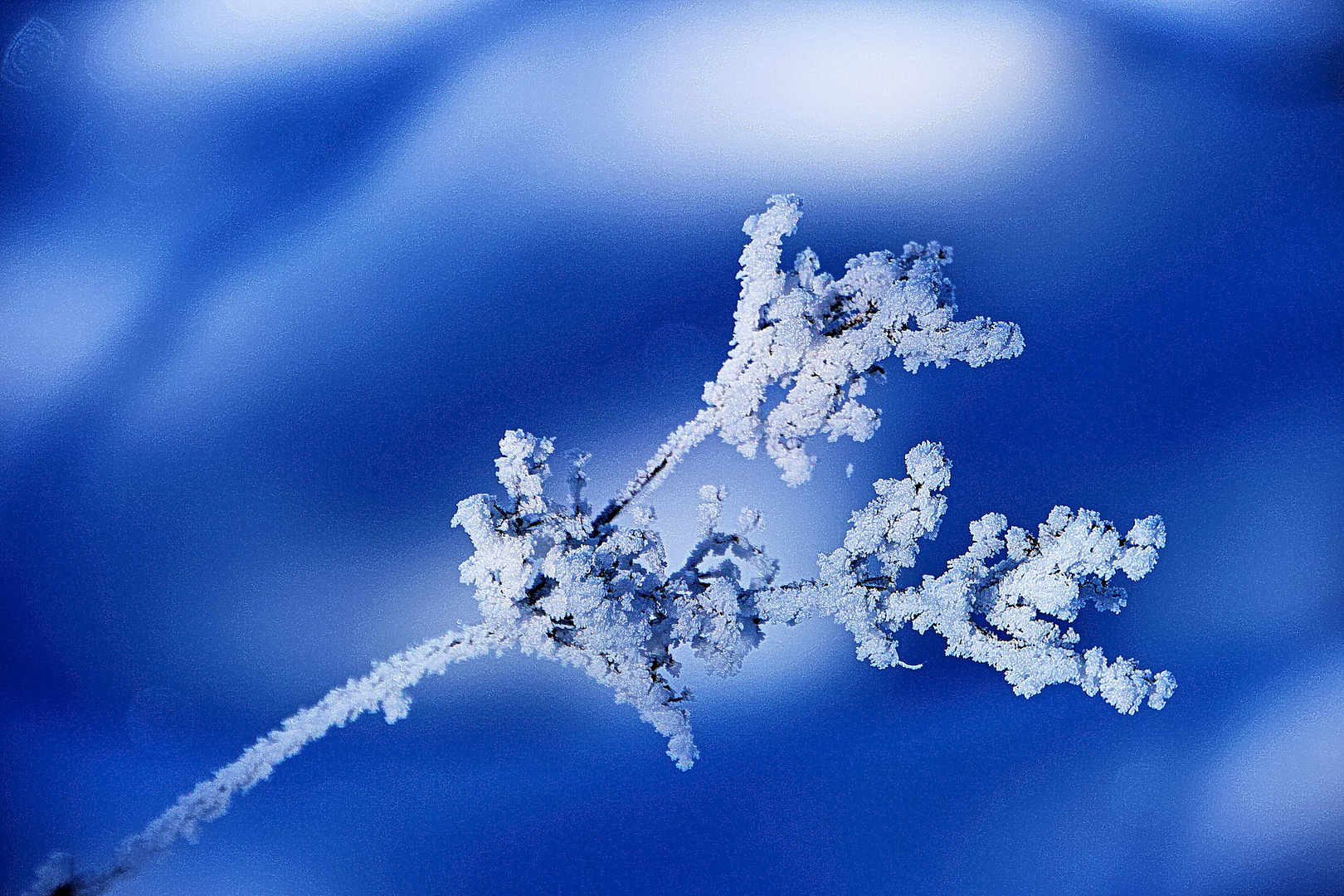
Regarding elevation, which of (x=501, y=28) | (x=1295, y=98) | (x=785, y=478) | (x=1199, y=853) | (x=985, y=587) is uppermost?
(x=501, y=28)

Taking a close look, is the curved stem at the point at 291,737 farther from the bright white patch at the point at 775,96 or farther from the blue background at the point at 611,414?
the bright white patch at the point at 775,96

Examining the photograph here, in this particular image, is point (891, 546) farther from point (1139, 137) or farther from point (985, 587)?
point (1139, 137)

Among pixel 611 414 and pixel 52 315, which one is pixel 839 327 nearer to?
pixel 611 414

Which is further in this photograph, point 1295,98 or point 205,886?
point 1295,98

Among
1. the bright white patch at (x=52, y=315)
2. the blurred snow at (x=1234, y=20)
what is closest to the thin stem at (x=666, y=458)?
the bright white patch at (x=52, y=315)

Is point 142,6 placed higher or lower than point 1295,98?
higher

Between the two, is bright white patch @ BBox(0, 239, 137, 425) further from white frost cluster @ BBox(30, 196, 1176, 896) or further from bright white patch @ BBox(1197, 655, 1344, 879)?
bright white patch @ BBox(1197, 655, 1344, 879)

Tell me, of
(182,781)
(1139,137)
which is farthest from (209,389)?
(1139,137)
